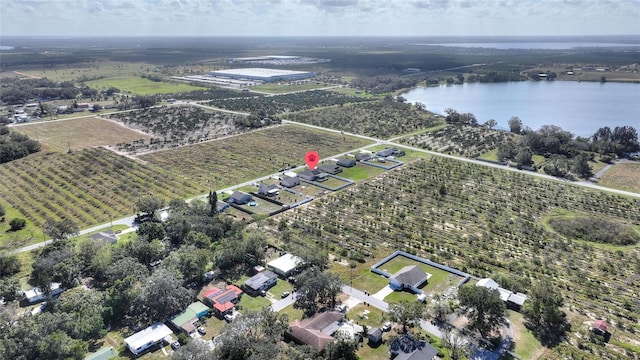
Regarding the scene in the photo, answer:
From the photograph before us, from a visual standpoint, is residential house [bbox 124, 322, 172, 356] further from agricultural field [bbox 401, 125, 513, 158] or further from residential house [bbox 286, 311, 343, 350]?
agricultural field [bbox 401, 125, 513, 158]

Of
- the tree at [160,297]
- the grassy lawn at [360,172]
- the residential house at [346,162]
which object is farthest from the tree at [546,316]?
the residential house at [346,162]

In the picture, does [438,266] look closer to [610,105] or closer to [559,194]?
[559,194]

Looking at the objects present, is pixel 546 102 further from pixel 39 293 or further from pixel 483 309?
pixel 39 293

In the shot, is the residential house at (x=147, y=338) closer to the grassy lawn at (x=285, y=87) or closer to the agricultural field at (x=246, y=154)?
the agricultural field at (x=246, y=154)

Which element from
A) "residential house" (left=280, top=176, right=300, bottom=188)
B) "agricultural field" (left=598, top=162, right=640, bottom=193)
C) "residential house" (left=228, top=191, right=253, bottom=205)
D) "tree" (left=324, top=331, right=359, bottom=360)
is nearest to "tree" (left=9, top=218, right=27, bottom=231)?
"residential house" (left=228, top=191, right=253, bottom=205)

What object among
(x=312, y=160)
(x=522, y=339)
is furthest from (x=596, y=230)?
(x=312, y=160)

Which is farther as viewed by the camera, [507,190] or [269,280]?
[507,190]

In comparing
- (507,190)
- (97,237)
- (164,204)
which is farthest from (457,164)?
(97,237)
